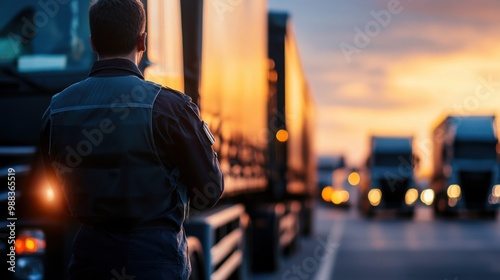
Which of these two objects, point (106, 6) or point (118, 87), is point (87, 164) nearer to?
point (118, 87)

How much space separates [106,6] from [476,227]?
29443 mm

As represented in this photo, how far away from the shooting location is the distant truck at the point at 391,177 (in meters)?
39.0

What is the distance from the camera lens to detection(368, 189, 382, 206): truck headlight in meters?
39.5

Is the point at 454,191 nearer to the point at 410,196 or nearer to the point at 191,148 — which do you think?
the point at 410,196

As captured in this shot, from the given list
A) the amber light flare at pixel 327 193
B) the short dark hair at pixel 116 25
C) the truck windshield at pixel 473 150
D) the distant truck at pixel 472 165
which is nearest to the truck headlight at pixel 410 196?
the distant truck at pixel 472 165

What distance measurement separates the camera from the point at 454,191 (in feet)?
123

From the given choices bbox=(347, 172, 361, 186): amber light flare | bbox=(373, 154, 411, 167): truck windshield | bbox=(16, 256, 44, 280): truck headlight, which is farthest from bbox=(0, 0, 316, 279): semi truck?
bbox=(347, 172, 361, 186): amber light flare

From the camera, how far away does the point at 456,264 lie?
17141 mm

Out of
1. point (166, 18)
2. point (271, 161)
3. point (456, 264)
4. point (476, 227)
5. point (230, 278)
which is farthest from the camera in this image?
point (476, 227)

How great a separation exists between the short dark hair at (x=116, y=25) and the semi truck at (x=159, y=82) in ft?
2.69

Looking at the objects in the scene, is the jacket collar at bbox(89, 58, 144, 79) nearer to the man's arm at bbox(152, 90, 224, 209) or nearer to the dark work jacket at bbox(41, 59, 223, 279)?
the dark work jacket at bbox(41, 59, 223, 279)

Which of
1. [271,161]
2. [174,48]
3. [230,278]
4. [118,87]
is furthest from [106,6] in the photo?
[271,161]

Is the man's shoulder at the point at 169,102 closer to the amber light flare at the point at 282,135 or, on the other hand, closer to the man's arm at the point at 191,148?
the man's arm at the point at 191,148

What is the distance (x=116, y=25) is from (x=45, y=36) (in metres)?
2.49
